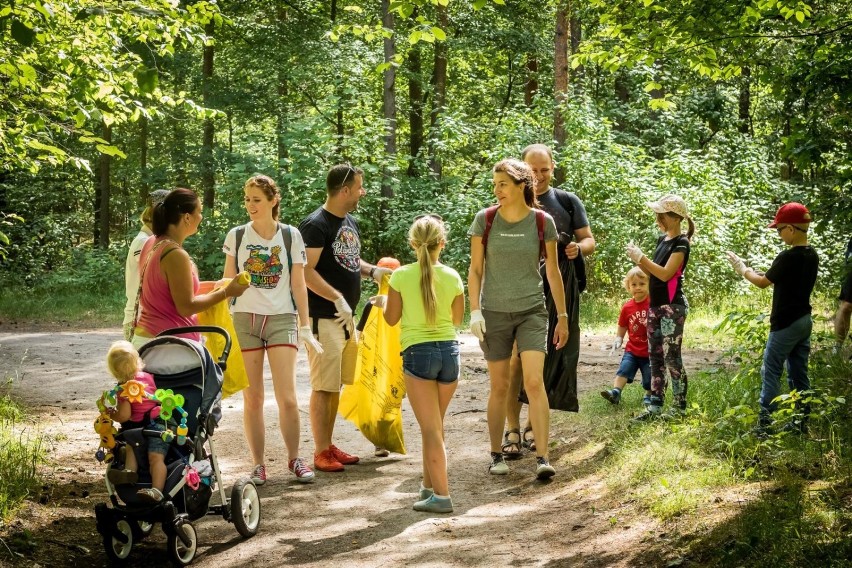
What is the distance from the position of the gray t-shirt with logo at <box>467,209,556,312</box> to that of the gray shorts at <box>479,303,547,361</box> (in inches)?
2.2

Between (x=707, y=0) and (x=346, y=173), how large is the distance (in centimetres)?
363

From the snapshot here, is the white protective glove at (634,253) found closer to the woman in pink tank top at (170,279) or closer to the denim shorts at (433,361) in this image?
the denim shorts at (433,361)

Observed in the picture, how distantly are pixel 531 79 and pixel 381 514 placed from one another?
2698cm

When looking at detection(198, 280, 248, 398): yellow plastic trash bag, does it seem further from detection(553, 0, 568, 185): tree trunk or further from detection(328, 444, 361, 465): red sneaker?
detection(553, 0, 568, 185): tree trunk

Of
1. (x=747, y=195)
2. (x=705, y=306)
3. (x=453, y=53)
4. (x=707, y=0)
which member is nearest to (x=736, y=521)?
(x=707, y=0)

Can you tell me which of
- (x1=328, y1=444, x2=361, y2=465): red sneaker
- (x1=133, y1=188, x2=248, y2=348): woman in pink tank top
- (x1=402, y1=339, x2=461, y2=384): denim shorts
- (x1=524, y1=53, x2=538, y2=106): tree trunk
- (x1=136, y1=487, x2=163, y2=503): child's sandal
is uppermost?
(x1=524, y1=53, x2=538, y2=106): tree trunk

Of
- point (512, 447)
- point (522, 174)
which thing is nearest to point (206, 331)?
point (522, 174)

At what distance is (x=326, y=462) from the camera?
730 cm

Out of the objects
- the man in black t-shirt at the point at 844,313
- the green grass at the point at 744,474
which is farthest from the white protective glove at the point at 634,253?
the man in black t-shirt at the point at 844,313

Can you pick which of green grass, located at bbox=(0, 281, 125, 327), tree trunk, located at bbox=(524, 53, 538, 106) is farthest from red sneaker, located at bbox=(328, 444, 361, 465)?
tree trunk, located at bbox=(524, 53, 538, 106)

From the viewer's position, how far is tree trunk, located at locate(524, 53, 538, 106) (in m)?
30.5

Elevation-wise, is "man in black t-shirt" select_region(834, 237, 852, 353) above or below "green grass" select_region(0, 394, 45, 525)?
above

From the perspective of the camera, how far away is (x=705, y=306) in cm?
1734

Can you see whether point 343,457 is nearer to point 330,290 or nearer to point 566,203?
point 330,290
